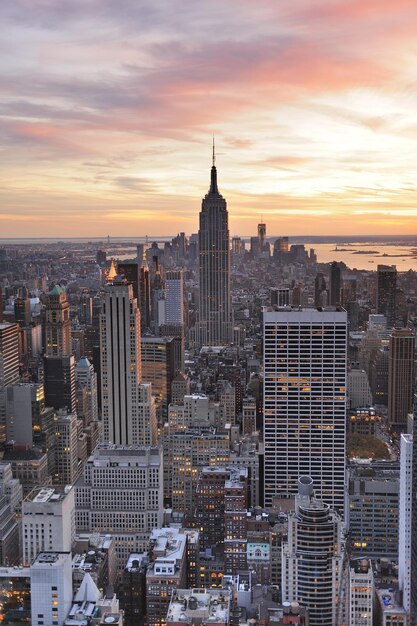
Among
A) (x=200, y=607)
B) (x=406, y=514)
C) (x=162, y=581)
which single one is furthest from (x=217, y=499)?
(x=200, y=607)

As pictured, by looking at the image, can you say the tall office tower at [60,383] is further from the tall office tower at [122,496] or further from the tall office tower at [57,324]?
the tall office tower at [122,496]

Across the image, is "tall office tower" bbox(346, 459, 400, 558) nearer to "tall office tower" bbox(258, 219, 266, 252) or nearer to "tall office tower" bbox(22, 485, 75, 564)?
"tall office tower" bbox(22, 485, 75, 564)

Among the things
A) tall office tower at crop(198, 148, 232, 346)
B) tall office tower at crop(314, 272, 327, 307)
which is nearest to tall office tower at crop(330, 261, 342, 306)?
tall office tower at crop(314, 272, 327, 307)

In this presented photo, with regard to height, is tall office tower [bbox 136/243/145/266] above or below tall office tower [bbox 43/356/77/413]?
above

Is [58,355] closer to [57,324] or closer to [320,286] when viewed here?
[57,324]

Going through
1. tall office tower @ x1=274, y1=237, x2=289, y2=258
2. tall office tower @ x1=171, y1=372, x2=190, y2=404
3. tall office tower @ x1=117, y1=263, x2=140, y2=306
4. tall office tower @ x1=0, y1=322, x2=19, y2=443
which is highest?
tall office tower @ x1=274, y1=237, x2=289, y2=258

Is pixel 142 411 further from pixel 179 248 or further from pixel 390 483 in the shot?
pixel 179 248
